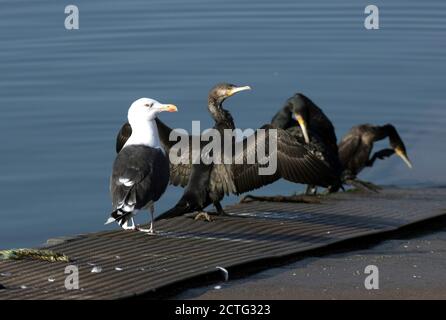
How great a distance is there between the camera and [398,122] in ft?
54.5

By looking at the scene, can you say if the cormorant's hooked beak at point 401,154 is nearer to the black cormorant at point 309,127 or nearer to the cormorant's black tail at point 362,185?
the black cormorant at point 309,127

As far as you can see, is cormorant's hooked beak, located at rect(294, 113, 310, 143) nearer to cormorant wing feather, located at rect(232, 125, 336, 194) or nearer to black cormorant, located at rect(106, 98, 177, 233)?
cormorant wing feather, located at rect(232, 125, 336, 194)

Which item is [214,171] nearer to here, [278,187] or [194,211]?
[194,211]

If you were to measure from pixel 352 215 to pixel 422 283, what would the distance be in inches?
96.8

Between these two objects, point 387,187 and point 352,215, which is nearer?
point 352,215

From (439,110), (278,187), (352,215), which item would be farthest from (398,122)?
(352,215)

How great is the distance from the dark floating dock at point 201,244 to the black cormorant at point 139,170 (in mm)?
274

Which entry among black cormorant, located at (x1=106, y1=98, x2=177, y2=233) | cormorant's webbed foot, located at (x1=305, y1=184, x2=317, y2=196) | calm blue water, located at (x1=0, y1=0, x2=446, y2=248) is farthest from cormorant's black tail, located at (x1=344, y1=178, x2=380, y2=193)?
black cormorant, located at (x1=106, y1=98, x2=177, y2=233)

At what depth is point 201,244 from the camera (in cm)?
1021

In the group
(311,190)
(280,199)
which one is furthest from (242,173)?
(311,190)

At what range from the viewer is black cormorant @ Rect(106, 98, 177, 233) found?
10.2 meters

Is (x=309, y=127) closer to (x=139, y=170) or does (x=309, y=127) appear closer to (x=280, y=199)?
(x=280, y=199)

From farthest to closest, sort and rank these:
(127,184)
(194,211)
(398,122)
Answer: (398,122)
(194,211)
(127,184)

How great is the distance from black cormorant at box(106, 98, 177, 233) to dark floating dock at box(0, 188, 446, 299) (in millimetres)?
274
